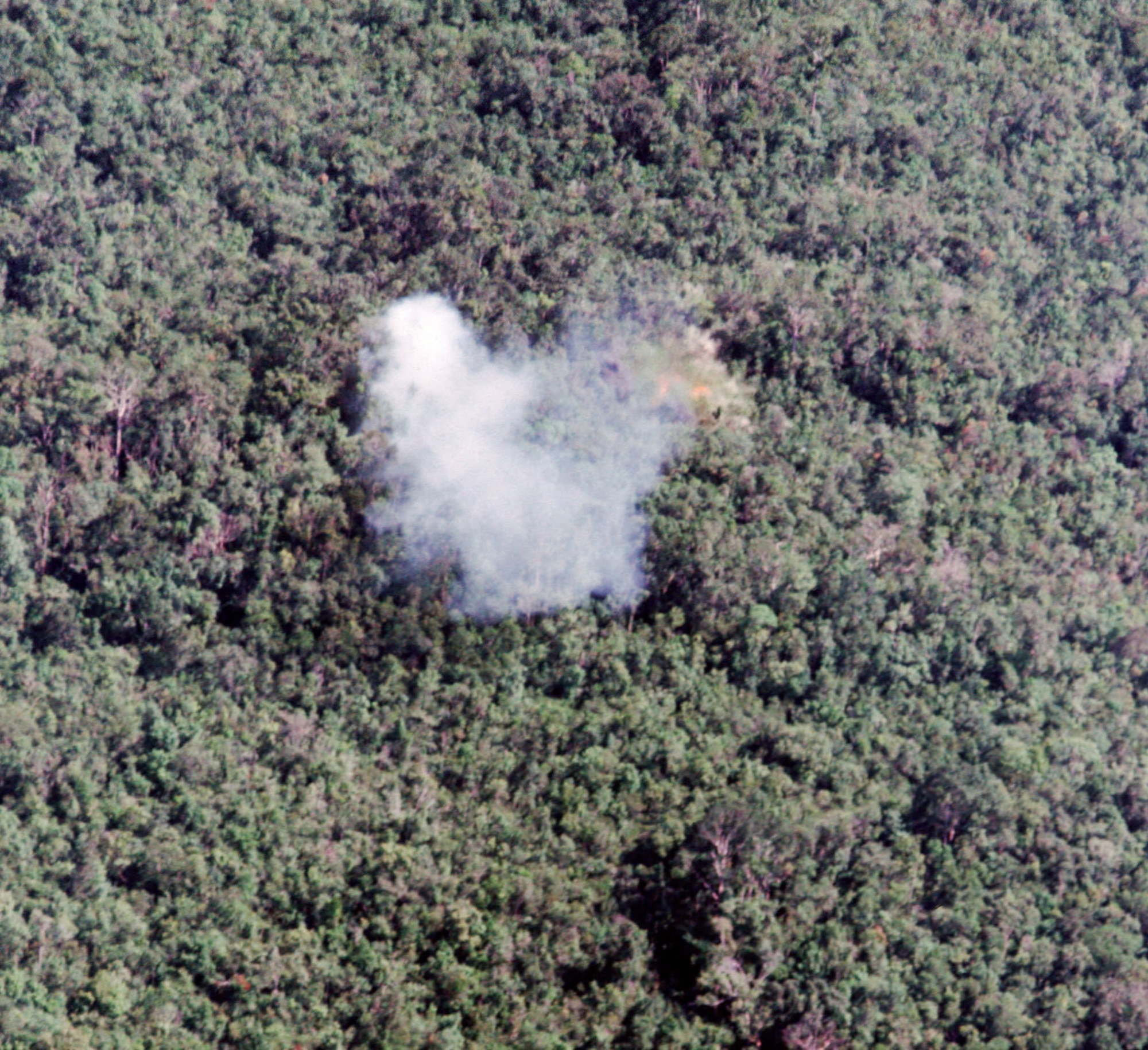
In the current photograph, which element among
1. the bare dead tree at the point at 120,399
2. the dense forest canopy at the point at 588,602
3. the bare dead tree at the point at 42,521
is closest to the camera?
the dense forest canopy at the point at 588,602

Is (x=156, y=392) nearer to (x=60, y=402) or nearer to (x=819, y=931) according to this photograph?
(x=60, y=402)

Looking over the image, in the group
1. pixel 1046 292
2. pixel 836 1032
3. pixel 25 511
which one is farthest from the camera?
pixel 1046 292

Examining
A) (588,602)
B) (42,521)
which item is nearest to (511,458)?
Answer: (588,602)

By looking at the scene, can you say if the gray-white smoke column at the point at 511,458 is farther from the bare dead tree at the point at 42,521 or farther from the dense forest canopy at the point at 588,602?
the bare dead tree at the point at 42,521

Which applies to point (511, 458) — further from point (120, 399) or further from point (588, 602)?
point (120, 399)

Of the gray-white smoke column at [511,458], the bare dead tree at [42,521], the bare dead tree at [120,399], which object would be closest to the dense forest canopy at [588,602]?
the bare dead tree at [42,521]

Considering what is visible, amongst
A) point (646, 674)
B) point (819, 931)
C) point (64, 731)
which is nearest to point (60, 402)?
point (64, 731)
